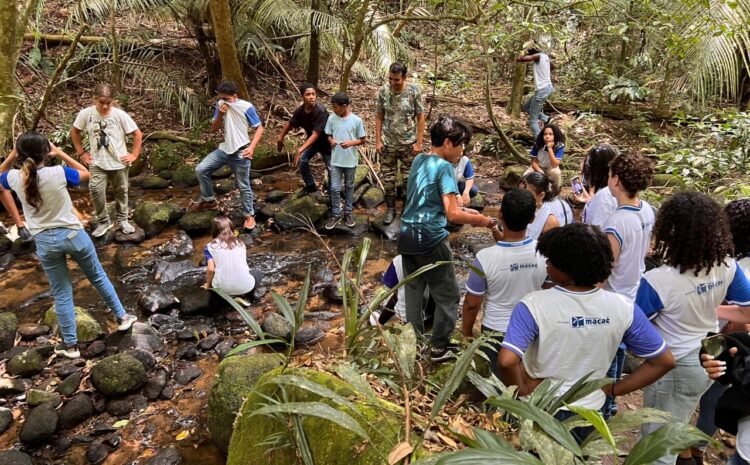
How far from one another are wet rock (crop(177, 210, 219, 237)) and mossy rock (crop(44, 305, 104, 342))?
2005 mm

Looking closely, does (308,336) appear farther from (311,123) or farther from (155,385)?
(311,123)

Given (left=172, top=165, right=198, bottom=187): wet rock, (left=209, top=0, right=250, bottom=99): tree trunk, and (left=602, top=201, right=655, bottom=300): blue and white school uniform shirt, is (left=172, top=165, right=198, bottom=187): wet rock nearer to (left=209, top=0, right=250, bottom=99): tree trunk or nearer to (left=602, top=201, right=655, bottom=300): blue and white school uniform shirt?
(left=209, top=0, right=250, bottom=99): tree trunk

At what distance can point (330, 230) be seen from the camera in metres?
6.61

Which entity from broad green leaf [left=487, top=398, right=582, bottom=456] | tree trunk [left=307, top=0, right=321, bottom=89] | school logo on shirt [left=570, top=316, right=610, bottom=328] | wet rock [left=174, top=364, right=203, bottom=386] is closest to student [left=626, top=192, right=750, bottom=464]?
school logo on shirt [left=570, top=316, right=610, bottom=328]

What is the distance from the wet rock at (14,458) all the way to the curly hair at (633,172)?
162 inches

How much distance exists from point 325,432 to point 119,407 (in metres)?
2.53

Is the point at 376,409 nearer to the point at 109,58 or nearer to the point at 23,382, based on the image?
the point at 23,382

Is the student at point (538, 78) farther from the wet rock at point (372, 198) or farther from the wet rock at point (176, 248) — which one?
the wet rock at point (176, 248)

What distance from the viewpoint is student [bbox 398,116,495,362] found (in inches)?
125

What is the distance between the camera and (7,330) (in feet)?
14.5

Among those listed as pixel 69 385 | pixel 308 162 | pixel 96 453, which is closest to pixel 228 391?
pixel 96 453

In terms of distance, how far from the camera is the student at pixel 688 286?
2.30 metres

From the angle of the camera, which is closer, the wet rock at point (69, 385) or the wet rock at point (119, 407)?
the wet rock at point (119, 407)

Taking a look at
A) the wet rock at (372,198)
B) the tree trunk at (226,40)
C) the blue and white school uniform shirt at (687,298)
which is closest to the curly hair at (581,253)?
the blue and white school uniform shirt at (687,298)
